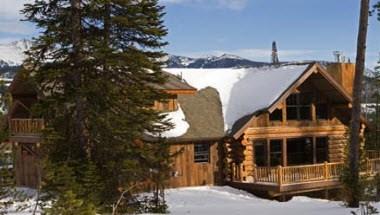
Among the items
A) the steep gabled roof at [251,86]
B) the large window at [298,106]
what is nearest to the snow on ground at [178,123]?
the steep gabled roof at [251,86]

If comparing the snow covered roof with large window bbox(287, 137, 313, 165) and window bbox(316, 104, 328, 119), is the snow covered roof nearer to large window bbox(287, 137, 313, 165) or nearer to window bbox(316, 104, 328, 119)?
large window bbox(287, 137, 313, 165)

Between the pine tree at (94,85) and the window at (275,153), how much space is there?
15019 mm

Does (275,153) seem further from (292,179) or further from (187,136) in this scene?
(187,136)

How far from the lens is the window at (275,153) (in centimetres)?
3007

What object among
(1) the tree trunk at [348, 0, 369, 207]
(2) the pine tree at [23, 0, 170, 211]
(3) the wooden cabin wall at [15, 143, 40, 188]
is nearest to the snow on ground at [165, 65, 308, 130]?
(3) the wooden cabin wall at [15, 143, 40, 188]

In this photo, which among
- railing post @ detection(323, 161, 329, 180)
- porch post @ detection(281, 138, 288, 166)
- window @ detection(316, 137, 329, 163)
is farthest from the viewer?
window @ detection(316, 137, 329, 163)

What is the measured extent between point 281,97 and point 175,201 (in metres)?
7.88

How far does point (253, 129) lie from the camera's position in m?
28.4

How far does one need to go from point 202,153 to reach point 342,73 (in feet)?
36.1

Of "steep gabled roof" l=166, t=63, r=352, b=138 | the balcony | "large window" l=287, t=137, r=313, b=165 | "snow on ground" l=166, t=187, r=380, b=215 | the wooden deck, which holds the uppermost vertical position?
"steep gabled roof" l=166, t=63, r=352, b=138

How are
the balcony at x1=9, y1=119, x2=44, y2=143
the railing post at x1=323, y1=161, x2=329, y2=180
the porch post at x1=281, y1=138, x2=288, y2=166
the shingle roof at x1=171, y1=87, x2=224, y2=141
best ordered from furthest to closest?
the porch post at x1=281, y1=138, x2=288, y2=166 → the balcony at x1=9, y1=119, x2=44, y2=143 → the railing post at x1=323, y1=161, x2=329, y2=180 → the shingle roof at x1=171, y1=87, x2=224, y2=141

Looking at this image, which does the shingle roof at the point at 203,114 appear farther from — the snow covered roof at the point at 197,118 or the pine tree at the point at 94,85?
the pine tree at the point at 94,85

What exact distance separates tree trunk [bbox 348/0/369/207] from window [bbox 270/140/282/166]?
13584 millimetres

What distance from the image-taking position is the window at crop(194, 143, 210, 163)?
27.5m
